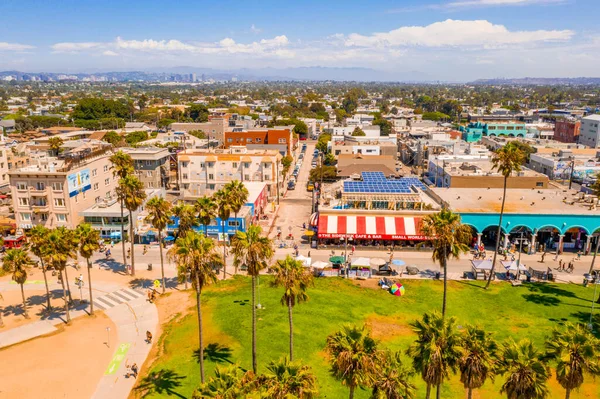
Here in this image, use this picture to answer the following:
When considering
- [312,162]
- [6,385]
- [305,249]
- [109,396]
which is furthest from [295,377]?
[312,162]

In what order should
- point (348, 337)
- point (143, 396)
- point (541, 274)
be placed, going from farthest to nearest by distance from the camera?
point (541, 274) < point (143, 396) < point (348, 337)

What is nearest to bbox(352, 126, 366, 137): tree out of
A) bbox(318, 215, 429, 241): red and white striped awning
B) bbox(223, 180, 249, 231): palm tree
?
bbox(318, 215, 429, 241): red and white striped awning

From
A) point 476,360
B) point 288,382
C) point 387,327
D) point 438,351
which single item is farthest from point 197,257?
point 387,327

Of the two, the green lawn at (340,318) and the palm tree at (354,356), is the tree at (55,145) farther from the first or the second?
the palm tree at (354,356)

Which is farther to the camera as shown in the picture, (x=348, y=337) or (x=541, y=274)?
(x=541, y=274)

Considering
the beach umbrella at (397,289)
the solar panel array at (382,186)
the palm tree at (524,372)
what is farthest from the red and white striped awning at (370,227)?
the palm tree at (524,372)

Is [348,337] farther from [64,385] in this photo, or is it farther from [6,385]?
[6,385]
